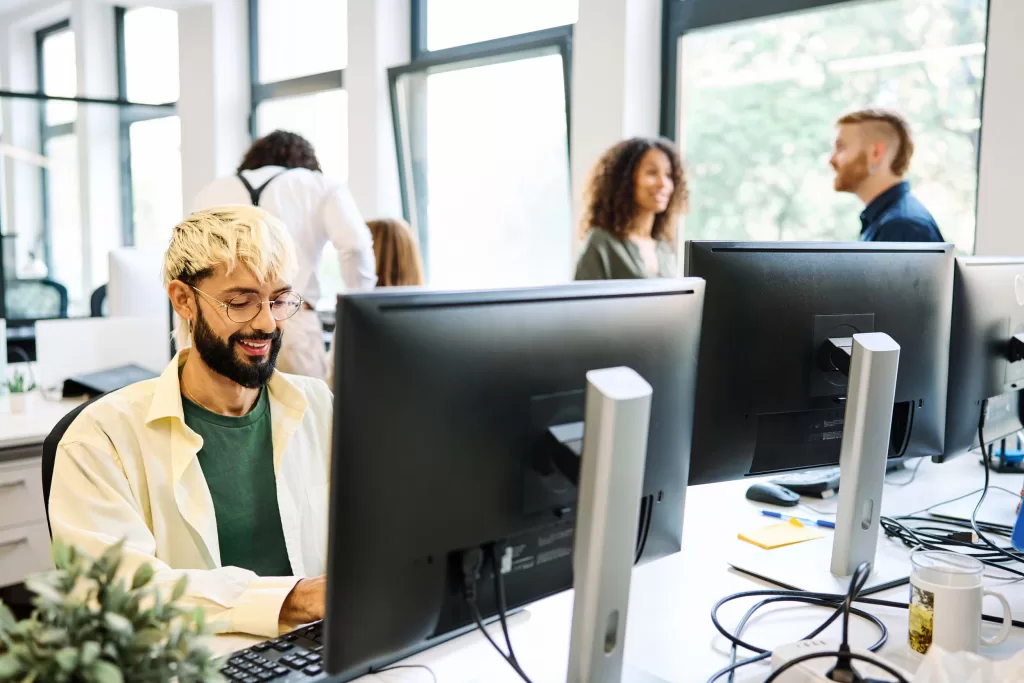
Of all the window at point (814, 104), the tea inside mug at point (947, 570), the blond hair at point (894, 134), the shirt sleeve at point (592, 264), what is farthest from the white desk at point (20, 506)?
the blond hair at point (894, 134)

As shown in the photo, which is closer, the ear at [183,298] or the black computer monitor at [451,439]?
the black computer monitor at [451,439]

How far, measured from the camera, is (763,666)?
3.54 ft

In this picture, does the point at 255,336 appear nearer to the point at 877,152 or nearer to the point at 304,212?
the point at 304,212

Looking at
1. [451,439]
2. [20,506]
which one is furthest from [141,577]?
[20,506]

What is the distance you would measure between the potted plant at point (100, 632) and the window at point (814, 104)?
2.57 meters

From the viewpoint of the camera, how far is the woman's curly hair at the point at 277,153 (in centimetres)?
330

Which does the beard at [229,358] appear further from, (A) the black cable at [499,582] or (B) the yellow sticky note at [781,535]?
(B) the yellow sticky note at [781,535]

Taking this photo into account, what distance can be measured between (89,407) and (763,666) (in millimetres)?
1020

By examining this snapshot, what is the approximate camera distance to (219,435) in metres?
1.44

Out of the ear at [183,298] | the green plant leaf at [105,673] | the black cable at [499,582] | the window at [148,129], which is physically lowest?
the black cable at [499,582]

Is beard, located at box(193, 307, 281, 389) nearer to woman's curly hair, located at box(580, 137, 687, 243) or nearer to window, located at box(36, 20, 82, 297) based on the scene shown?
woman's curly hair, located at box(580, 137, 687, 243)

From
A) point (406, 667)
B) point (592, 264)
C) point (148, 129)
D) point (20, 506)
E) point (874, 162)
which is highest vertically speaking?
point (148, 129)

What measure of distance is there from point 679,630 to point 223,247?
36.0 inches

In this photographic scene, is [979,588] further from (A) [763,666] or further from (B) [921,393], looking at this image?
(B) [921,393]
